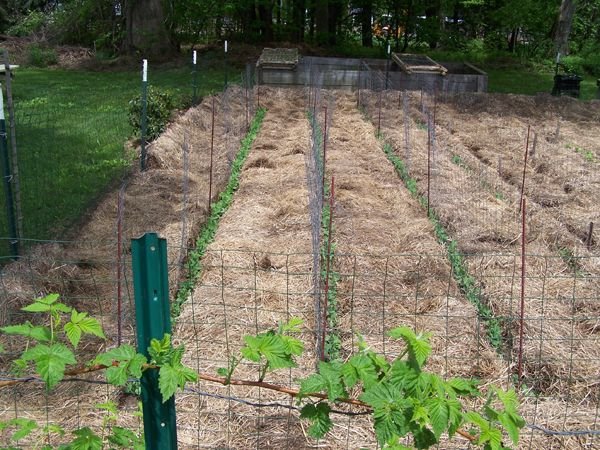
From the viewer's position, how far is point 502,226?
6.93 meters

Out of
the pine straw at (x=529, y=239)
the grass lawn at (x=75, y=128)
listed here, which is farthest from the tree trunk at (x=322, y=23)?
the pine straw at (x=529, y=239)

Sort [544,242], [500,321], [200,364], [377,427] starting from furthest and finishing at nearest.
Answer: [544,242] < [500,321] < [200,364] < [377,427]

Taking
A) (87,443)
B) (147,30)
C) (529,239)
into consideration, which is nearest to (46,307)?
(87,443)

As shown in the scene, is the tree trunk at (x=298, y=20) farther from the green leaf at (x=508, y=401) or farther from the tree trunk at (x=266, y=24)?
the green leaf at (x=508, y=401)

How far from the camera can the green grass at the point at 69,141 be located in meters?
7.27

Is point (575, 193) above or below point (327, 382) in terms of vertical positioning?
below

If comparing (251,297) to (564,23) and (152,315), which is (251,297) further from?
(564,23)

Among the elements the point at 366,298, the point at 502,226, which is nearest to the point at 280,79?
the point at 502,226

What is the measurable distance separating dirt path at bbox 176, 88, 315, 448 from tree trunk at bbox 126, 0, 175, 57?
44.4 feet

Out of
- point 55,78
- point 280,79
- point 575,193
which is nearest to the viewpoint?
point 575,193

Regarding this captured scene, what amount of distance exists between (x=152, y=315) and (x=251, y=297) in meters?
3.01

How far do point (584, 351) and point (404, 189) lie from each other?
13.0 ft

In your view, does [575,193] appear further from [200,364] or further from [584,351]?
[200,364]

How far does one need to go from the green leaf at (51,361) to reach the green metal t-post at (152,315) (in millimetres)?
244
